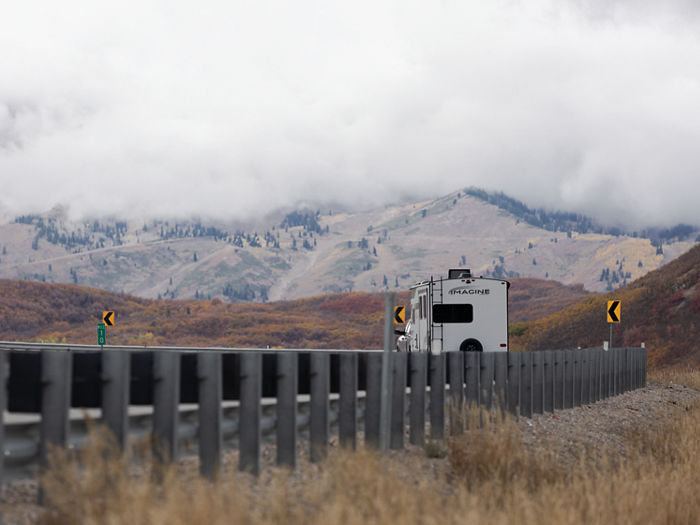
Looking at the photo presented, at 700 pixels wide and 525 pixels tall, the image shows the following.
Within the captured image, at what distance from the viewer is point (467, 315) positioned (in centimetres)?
2466

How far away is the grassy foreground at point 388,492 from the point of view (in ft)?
18.9

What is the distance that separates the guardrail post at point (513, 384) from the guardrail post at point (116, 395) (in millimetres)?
9360

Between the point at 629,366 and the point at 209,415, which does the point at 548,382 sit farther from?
the point at 209,415

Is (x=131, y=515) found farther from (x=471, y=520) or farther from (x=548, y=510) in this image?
(x=548, y=510)

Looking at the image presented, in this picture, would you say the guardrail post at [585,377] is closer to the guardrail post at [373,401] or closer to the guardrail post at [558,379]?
the guardrail post at [558,379]

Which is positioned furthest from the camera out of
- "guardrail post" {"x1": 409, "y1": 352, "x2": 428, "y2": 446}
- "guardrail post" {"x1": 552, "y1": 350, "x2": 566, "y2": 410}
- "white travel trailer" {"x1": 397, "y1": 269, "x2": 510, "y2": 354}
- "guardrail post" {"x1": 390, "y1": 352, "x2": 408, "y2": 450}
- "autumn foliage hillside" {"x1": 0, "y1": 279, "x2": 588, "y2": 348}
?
"autumn foliage hillside" {"x1": 0, "y1": 279, "x2": 588, "y2": 348}

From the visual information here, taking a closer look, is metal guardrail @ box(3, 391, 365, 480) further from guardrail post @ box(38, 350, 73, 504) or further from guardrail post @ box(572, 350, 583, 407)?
guardrail post @ box(572, 350, 583, 407)

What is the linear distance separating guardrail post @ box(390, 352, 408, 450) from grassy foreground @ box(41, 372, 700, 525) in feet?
0.89

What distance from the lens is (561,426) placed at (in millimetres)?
15391

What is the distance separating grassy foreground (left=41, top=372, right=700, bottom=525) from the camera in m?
5.77

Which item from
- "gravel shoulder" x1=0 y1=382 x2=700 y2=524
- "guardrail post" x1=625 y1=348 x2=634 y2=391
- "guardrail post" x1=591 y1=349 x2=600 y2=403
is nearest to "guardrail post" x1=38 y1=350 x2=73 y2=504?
"gravel shoulder" x1=0 y1=382 x2=700 y2=524

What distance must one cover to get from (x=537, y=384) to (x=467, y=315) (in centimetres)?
790

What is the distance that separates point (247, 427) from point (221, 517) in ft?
8.67

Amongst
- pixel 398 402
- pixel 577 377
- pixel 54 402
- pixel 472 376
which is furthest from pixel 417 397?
pixel 577 377
